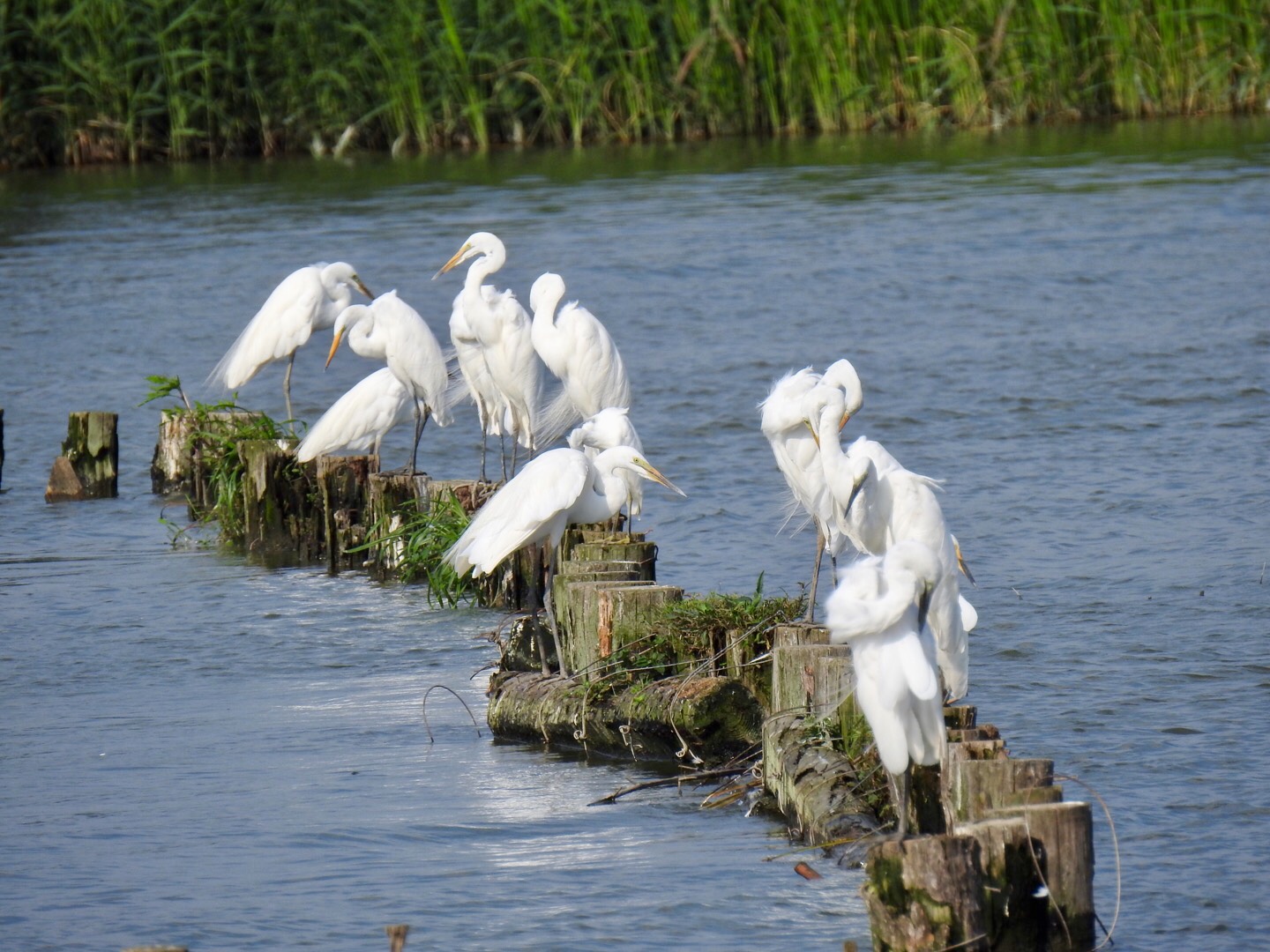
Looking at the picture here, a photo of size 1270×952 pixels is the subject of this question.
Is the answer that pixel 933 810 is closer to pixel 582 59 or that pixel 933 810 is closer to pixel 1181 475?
pixel 1181 475

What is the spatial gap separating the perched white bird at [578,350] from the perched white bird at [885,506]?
239 centimetres

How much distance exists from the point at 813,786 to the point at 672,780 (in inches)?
25.9

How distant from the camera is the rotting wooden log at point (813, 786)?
4.58m

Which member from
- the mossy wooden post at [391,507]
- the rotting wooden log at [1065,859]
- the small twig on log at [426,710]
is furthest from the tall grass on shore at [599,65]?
the rotting wooden log at [1065,859]

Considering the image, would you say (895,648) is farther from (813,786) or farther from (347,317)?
(347,317)

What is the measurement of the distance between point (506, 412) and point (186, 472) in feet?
6.17

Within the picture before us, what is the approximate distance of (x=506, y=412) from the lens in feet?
29.3

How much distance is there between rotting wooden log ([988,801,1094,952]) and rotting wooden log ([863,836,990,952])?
0.47 ft

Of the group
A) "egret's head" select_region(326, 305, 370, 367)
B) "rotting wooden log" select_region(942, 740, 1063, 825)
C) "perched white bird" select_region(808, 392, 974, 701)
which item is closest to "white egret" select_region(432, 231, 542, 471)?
"egret's head" select_region(326, 305, 370, 367)

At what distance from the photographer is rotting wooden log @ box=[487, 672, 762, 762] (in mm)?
5285

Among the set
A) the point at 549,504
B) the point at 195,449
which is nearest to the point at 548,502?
the point at 549,504

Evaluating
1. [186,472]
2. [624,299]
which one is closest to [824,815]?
[186,472]

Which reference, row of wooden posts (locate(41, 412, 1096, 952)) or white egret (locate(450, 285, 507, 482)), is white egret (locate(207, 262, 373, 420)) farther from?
row of wooden posts (locate(41, 412, 1096, 952))

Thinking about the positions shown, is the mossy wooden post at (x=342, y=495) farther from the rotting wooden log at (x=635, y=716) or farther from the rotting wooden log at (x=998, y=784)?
the rotting wooden log at (x=998, y=784)
